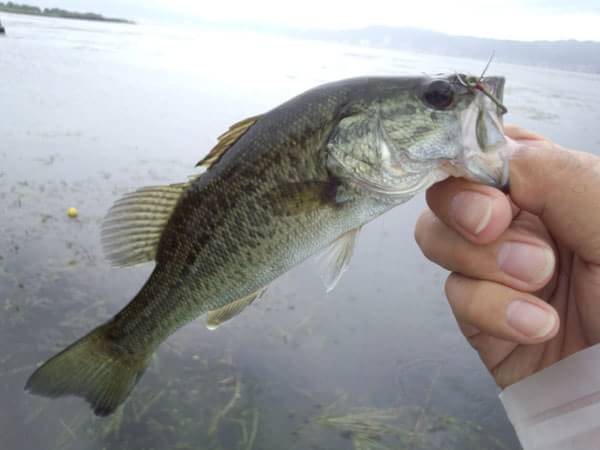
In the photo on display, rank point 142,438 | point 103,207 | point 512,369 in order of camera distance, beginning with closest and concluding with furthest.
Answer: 1. point 512,369
2. point 142,438
3. point 103,207

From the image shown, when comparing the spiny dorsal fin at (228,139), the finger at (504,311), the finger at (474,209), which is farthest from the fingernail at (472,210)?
the spiny dorsal fin at (228,139)

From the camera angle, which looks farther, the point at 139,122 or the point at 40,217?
the point at 139,122

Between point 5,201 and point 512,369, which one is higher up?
point 512,369

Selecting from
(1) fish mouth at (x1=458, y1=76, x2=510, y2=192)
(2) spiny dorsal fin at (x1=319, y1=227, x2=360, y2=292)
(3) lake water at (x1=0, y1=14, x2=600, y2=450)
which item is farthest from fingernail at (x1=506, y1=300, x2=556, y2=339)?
(3) lake water at (x1=0, y1=14, x2=600, y2=450)

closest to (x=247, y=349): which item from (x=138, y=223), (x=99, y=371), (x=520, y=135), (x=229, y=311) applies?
(x=99, y=371)

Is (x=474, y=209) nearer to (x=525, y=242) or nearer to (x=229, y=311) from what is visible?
(x=525, y=242)

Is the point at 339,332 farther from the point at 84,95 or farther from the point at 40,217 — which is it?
the point at 84,95

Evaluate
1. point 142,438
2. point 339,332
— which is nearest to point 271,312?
point 339,332
